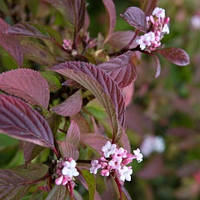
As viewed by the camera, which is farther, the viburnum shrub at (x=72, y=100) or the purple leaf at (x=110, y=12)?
the purple leaf at (x=110, y=12)

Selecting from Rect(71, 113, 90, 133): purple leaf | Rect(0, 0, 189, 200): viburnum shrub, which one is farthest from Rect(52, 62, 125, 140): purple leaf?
Rect(71, 113, 90, 133): purple leaf

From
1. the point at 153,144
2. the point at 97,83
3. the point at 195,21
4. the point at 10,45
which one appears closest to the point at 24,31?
the point at 10,45

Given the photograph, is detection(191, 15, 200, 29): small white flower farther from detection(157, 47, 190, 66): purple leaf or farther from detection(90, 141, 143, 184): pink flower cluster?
detection(90, 141, 143, 184): pink flower cluster

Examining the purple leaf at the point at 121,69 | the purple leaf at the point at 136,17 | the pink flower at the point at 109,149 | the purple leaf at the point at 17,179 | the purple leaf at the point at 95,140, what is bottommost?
the purple leaf at the point at 95,140

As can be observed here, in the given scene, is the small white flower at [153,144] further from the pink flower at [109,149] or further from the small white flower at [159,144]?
the pink flower at [109,149]

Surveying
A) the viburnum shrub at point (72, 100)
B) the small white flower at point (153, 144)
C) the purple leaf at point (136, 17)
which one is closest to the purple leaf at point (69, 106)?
the viburnum shrub at point (72, 100)

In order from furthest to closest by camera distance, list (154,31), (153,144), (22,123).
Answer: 1. (153,144)
2. (154,31)
3. (22,123)

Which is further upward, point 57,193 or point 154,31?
point 154,31

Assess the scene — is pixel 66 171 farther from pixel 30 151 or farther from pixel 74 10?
pixel 74 10

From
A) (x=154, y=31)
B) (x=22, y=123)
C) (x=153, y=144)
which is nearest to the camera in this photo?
(x=22, y=123)
